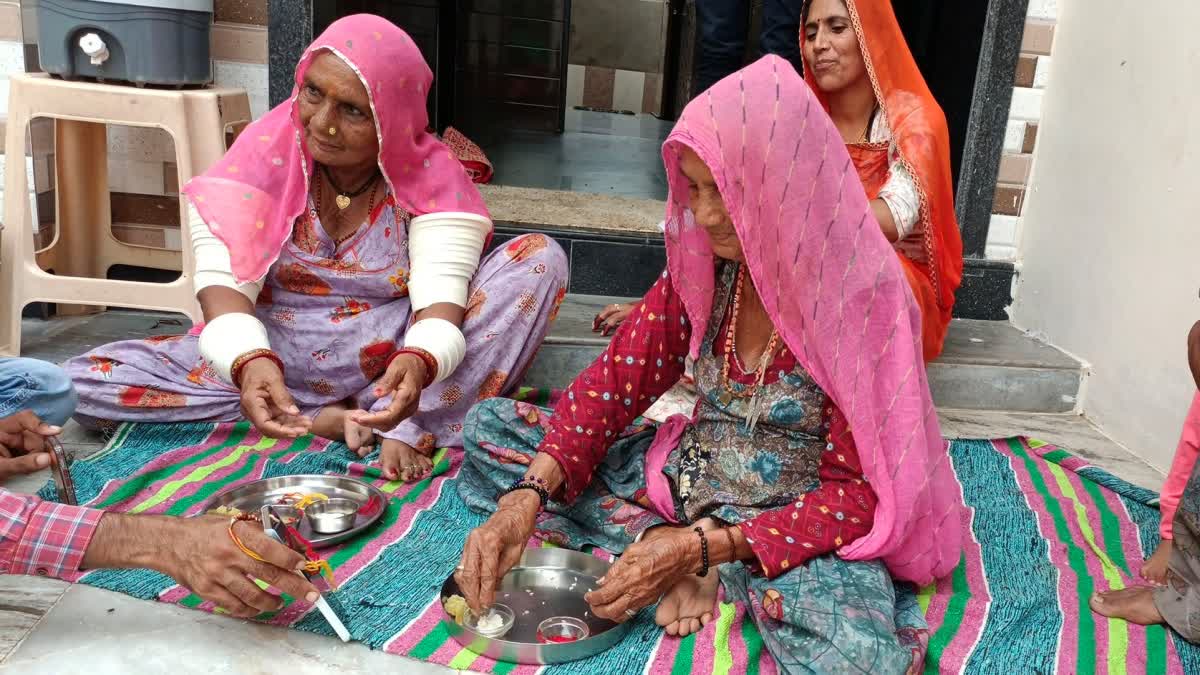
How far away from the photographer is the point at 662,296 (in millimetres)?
2039

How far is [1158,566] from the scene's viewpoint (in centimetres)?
222

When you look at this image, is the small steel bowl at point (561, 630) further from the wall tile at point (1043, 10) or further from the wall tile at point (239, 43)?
the wall tile at point (1043, 10)

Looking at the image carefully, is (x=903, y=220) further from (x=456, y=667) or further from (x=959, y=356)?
(x=456, y=667)

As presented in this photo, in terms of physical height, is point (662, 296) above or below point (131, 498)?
above

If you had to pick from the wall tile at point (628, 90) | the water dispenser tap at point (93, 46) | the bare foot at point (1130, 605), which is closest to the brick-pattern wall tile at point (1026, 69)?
the bare foot at point (1130, 605)

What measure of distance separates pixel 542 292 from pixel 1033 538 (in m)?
1.36

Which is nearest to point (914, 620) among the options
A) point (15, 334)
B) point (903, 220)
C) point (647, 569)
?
point (647, 569)

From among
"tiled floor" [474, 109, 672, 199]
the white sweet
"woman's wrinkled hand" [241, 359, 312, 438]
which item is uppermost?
"tiled floor" [474, 109, 672, 199]

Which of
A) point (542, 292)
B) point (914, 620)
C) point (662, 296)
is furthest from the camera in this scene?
Result: point (542, 292)

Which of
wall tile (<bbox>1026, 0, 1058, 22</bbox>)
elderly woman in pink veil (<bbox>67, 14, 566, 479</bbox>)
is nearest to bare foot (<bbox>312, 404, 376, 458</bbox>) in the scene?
elderly woman in pink veil (<bbox>67, 14, 566, 479</bbox>)

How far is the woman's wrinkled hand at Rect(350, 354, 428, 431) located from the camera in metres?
2.21

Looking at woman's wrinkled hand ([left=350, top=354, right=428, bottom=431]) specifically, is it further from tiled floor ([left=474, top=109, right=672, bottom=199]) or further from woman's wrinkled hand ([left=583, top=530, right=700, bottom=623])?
tiled floor ([left=474, top=109, right=672, bottom=199])

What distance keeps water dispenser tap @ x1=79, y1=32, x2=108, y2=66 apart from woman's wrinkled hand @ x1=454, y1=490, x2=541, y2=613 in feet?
6.76

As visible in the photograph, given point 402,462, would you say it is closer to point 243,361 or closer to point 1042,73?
point 243,361
